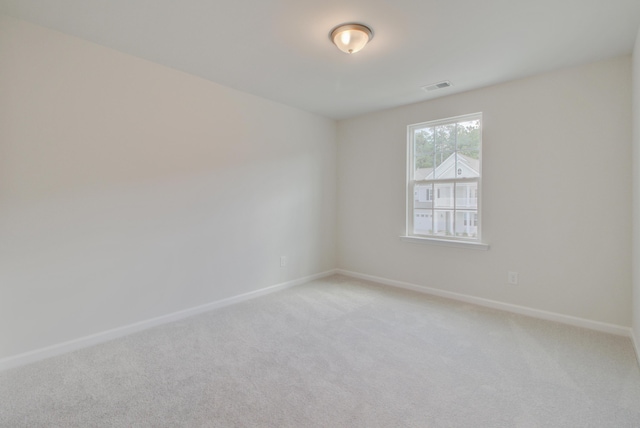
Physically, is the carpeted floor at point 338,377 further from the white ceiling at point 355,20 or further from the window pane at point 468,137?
the white ceiling at point 355,20

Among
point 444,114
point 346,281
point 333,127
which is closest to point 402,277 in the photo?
point 346,281

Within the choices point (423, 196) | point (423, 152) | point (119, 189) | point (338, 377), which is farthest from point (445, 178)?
A: point (119, 189)

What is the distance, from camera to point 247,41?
241 cm

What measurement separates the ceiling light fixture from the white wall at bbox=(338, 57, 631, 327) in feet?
5.94

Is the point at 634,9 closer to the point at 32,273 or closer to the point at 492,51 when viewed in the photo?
the point at 492,51

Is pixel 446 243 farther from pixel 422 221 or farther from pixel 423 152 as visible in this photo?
pixel 423 152

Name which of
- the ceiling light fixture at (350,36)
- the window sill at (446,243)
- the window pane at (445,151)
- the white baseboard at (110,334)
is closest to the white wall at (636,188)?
the window sill at (446,243)

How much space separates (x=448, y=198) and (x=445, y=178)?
0.81 feet

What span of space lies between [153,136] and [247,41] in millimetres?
1229

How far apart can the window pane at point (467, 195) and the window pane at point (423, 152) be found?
46 centimetres

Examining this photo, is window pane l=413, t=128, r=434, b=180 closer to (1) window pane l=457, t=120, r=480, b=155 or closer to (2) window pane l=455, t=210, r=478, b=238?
(1) window pane l=457, t=120, r=480, b=155

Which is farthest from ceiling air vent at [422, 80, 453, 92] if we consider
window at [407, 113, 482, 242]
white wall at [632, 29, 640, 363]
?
white wall at [632, 29, 640, 363]

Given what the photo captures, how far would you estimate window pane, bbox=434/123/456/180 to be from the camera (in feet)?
12.1

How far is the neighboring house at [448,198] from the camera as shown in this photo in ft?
11.5
